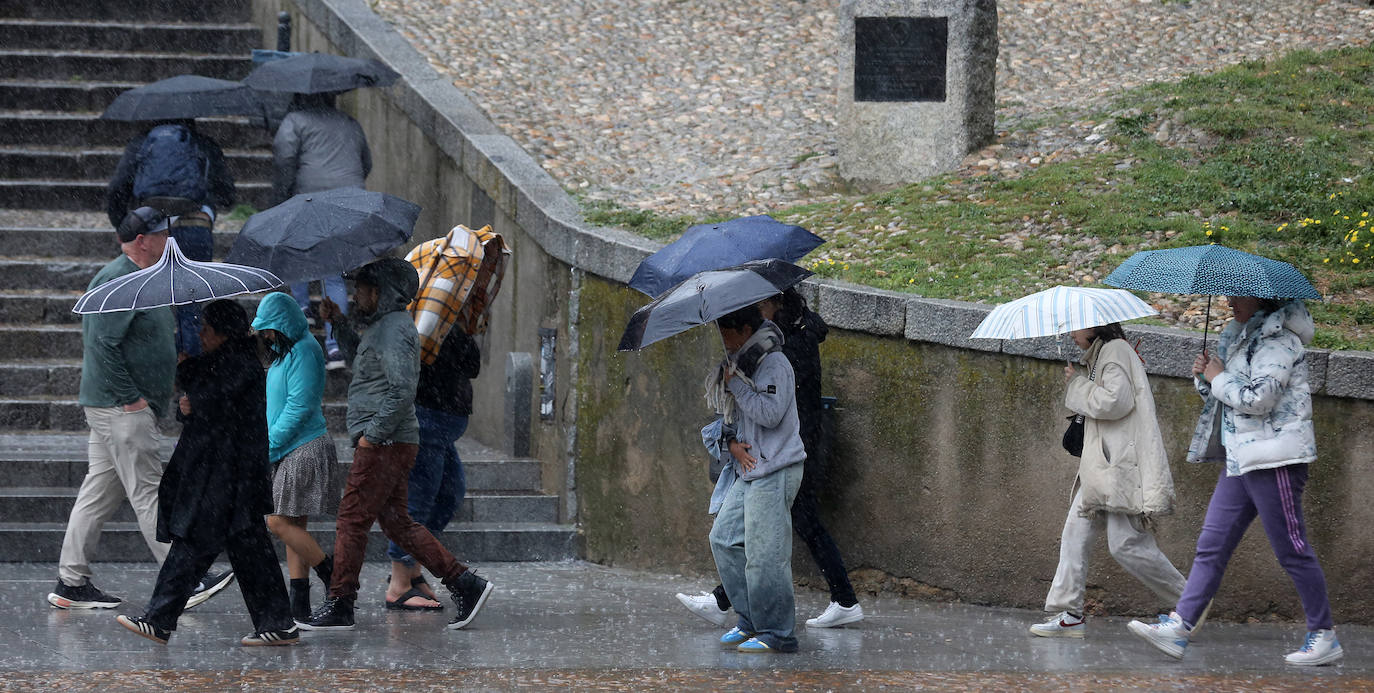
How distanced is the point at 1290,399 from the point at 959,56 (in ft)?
15.7

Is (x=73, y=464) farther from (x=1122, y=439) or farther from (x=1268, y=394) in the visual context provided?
(x=1268, y=394)

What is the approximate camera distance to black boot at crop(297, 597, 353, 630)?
6809mm

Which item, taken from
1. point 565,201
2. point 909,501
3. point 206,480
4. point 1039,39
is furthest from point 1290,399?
point 1039,39

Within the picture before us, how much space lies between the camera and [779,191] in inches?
414

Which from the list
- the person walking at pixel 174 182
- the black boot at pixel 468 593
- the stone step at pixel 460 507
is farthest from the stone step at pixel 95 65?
the black boot at pixel 468 593

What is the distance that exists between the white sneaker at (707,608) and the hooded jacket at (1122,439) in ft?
5.64

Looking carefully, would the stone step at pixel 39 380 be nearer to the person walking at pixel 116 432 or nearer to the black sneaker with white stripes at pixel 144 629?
the person walking at pixel 116 432

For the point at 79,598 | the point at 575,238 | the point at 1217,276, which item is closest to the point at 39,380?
the point at 79,598

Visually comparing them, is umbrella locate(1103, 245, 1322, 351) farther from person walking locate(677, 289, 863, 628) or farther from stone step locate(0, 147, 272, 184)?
stone step locate(0, 147, 272, 184)

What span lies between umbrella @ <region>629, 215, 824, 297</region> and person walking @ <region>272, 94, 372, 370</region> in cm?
410

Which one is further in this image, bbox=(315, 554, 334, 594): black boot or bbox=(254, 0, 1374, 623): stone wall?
bbox=(315, 554, 334, 594): black boot

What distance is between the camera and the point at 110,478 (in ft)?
24.0

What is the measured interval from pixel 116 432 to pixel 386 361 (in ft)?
5.13

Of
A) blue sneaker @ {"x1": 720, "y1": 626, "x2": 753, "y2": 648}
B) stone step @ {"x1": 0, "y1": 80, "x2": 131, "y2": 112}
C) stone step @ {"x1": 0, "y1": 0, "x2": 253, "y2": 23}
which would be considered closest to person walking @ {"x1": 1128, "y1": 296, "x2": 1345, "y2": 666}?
blue sneaker @ {"x1": 720, "y1": 626, "x2": 753, "y2": 648}
